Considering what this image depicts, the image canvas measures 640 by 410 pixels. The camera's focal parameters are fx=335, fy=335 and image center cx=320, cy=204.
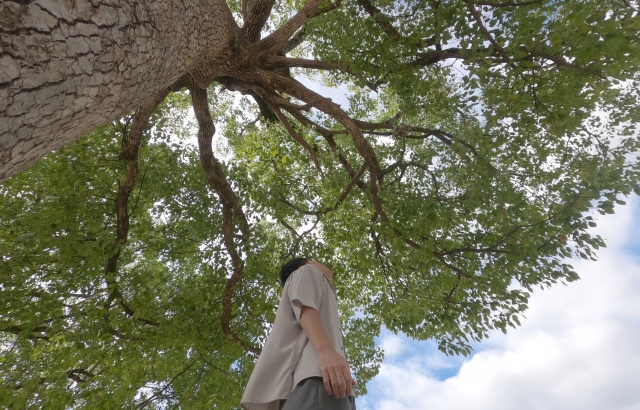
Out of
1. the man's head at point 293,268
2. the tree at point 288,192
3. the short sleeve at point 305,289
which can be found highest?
the tree at point 288,192

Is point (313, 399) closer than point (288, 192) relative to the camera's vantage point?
Yes

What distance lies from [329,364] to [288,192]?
530 centimetres

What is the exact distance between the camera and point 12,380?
4.41 m

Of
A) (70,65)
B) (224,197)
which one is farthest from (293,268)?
(224,197)

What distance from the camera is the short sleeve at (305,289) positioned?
2.05 metres

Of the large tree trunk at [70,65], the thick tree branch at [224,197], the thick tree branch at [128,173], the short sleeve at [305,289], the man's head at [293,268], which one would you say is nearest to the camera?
the large tree trunk at [70,65]

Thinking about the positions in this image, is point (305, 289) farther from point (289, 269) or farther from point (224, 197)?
point (224, 197)

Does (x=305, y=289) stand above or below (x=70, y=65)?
below

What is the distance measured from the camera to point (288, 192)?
6914 millimetres

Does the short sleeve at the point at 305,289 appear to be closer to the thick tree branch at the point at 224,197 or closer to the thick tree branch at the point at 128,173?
the thick tree branch at the point at 224,197

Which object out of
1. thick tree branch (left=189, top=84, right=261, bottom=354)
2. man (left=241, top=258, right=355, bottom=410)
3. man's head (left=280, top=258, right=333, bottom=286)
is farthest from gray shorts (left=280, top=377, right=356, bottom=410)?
thick tree branch (left=189, top=84, right=261, bottom=354)

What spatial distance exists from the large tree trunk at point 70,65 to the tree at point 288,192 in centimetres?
3

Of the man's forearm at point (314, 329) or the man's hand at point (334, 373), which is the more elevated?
the man's forearm at point (314, 329)

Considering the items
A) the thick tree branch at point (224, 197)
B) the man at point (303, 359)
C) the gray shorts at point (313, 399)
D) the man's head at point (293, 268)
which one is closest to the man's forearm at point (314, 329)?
the man at point (303, 359)
